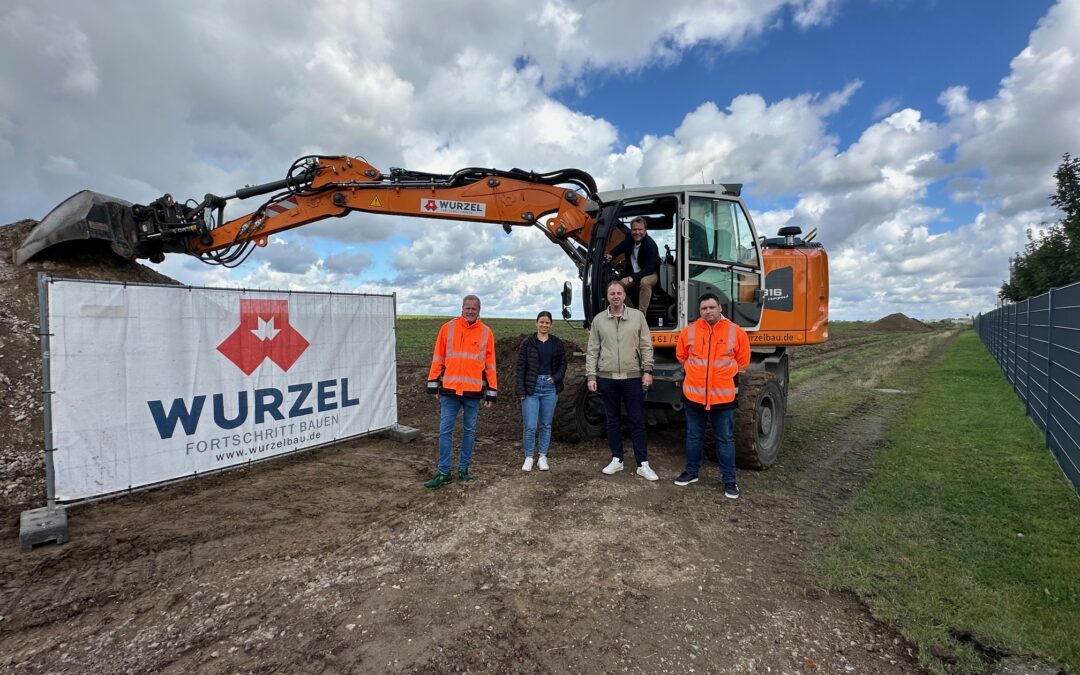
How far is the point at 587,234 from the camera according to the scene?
7.21m

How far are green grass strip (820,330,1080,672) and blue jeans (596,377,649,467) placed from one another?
6.64 feet

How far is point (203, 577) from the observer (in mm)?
3705

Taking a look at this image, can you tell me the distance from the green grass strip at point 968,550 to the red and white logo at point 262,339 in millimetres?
5774

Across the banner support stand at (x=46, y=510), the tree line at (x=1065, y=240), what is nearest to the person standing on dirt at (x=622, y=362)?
the banner support stand at (x=46, y=510)

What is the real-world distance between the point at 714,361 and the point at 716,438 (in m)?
0.82

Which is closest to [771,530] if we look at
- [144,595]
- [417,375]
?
[144,595]

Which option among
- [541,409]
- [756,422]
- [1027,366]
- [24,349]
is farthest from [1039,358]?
[24,349]

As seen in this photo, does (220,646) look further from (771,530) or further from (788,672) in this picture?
(771,530)

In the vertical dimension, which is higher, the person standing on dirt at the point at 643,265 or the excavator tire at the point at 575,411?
the person standing on dirt at the point at 643,265

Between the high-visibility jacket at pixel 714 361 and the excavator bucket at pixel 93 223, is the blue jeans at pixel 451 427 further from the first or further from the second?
the excavator bucket at pixel 93 223

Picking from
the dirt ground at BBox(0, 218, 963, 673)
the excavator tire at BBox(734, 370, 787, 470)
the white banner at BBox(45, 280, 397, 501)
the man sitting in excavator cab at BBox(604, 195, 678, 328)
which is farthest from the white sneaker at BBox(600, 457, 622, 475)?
the white banner at BBox(45, 280, 397, 501)

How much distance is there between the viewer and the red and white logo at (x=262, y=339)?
19.1ft

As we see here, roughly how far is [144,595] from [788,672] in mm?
3937

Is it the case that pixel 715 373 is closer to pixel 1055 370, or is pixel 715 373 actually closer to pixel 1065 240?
pixel 1055 370
